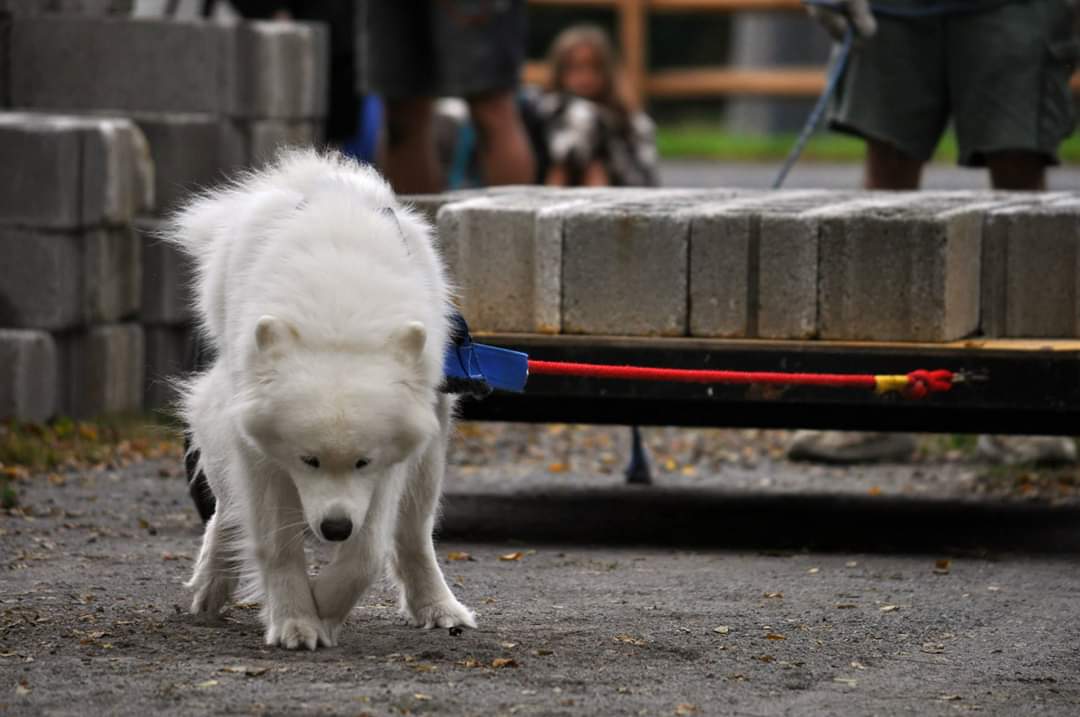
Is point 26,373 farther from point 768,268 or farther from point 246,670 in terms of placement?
point 246,670

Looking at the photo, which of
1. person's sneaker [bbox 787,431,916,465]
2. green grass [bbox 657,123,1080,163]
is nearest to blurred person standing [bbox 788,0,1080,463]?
person's sneaker [bbox 787,431,916,465]

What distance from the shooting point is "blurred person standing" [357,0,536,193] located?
9.26 m

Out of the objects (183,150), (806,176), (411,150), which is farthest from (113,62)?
(806,176)

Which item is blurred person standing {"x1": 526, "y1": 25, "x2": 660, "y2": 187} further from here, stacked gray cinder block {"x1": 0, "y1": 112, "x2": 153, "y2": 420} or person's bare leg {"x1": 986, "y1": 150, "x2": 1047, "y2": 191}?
person's bare leg {"x1": 986, "y1": 150, "x2": 1047, "y2": 191}

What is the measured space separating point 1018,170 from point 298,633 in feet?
13.8

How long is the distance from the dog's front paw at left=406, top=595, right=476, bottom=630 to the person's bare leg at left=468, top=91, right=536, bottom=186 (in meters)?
4.78

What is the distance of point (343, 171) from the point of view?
4969mm

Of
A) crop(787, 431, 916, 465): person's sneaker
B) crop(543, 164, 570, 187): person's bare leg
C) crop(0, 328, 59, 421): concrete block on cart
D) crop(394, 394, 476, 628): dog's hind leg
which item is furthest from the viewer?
crop(543, 164, 570, 187): person's bare leg

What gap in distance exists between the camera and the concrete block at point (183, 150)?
360 inches

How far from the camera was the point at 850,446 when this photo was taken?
332 inches

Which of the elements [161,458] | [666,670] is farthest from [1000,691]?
[161,458]

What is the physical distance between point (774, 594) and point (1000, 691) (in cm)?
113

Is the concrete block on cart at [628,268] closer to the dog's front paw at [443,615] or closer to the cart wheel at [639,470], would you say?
the dog's front paw at [443,615]

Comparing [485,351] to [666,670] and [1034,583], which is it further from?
[1034,583]
